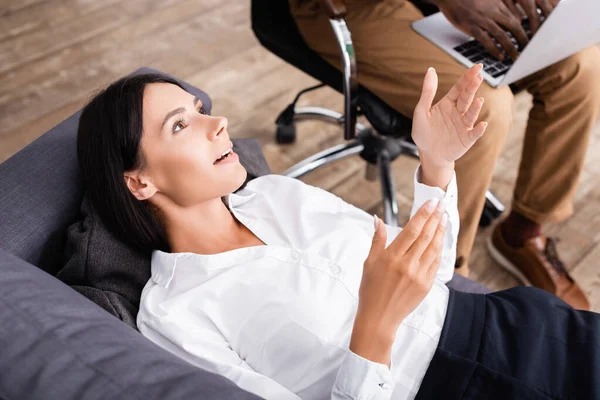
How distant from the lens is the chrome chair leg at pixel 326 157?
2.09 metres

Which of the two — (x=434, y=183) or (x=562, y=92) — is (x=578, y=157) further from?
(x=434, y=183)

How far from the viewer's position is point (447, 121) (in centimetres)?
115

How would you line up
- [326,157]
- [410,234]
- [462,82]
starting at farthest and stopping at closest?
[326,157]
[462,82]
[410,234]

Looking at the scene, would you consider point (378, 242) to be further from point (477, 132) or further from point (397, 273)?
point (477, 132)

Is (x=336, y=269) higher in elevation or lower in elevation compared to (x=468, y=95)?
lower

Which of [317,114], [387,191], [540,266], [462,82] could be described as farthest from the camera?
[317,114]

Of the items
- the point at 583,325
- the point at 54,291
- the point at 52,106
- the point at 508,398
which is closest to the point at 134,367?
the point at 54,291

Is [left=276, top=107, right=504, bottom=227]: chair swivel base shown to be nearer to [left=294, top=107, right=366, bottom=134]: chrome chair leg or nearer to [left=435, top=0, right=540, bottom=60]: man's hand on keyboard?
[left=294, top=107, right=366, bottom=134]: chrome chair leg

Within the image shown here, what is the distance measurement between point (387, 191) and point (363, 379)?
1149mm

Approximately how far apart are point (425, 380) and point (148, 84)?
0.76 meters

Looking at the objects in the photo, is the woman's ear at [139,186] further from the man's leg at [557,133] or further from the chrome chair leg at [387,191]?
the man's leg at [557,133]

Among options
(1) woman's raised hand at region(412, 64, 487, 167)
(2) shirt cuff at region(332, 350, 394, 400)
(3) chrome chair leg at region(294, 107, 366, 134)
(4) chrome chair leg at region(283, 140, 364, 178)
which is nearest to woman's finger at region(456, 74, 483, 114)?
(1) woman's raised hand at region(412, 64, 487, 167)

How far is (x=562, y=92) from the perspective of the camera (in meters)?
1.66

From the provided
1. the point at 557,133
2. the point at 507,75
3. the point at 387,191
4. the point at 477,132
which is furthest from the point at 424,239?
the point at 387,191
